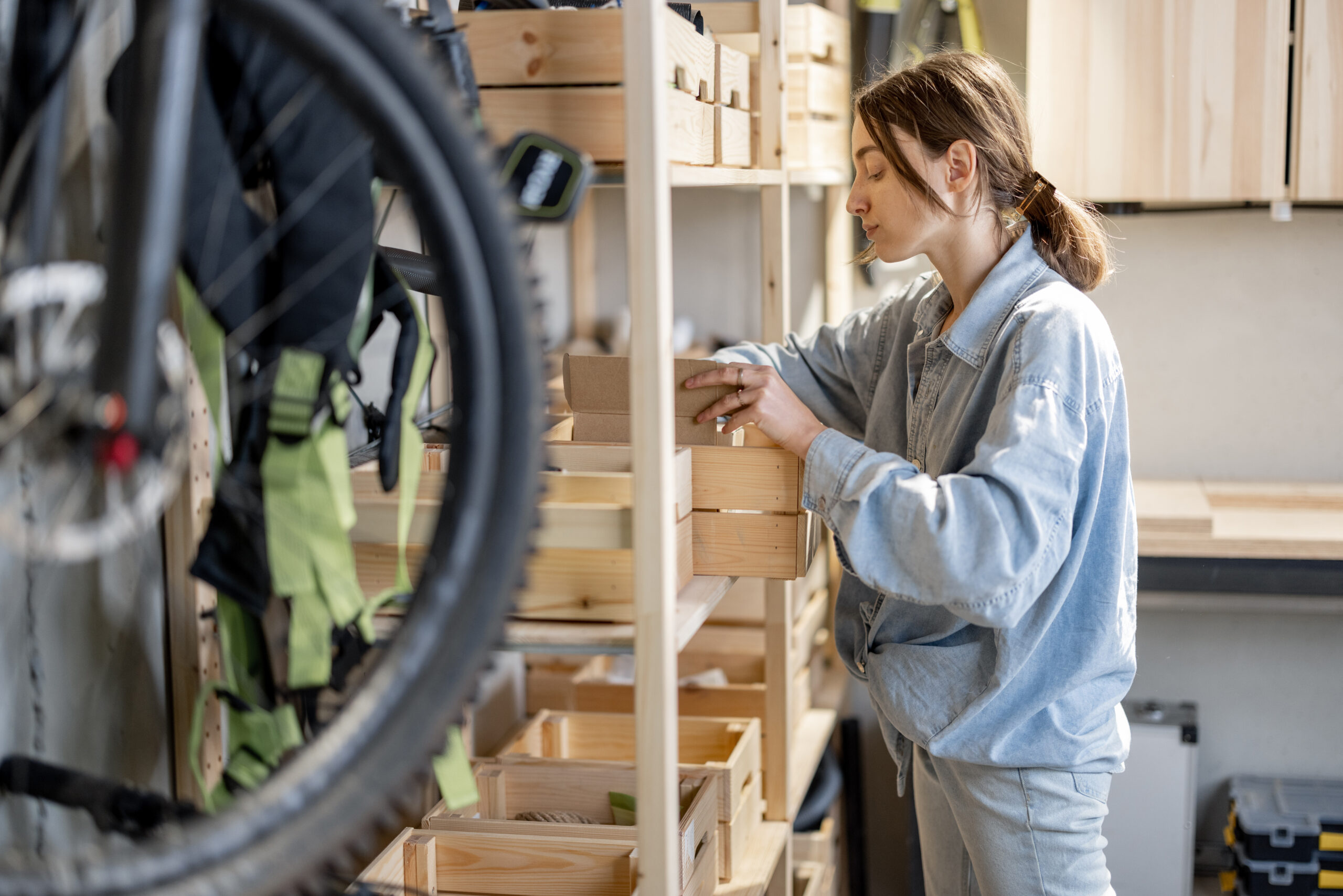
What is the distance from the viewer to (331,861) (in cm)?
73

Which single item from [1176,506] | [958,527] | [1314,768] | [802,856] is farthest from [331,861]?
[1314,768]

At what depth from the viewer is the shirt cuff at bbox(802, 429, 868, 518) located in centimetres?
123

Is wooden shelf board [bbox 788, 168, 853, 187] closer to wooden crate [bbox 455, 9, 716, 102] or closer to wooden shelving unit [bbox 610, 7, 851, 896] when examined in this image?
wooden shelving unit [bbox 610, 7, 851, 896]

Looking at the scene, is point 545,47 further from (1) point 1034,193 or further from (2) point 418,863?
(2) point 418,863

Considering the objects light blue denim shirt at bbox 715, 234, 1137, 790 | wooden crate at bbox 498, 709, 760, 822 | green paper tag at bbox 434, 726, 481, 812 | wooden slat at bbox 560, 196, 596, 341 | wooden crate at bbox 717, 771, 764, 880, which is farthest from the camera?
wooden slat at bbox 560, 196, 596, 341

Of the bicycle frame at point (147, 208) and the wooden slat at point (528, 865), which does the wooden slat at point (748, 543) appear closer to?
the wooden slat at point (528, 865)

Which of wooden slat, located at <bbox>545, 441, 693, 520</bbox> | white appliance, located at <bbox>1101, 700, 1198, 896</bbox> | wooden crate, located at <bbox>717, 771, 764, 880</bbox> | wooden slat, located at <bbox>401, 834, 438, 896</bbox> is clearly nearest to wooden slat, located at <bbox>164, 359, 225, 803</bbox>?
wooden slat, located at <bbox>401, 834, 438, 896</bbox>

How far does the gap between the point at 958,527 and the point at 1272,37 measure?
63.2 inches

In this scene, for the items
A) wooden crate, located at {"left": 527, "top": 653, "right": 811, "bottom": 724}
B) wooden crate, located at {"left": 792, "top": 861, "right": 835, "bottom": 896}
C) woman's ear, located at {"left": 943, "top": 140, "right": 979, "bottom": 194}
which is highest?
woman's ear, located at {"left": 943, "top": 140, "right": 979, "bottom": 194}

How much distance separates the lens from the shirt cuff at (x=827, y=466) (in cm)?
123

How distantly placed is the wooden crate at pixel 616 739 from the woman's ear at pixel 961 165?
0.83 m

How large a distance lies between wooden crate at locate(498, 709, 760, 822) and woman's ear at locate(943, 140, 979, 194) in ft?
2.73

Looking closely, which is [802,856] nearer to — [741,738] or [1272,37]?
[741,738]

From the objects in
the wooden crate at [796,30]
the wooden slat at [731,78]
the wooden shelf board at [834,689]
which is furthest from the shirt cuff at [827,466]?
the wooden shelf board at [834,689]
